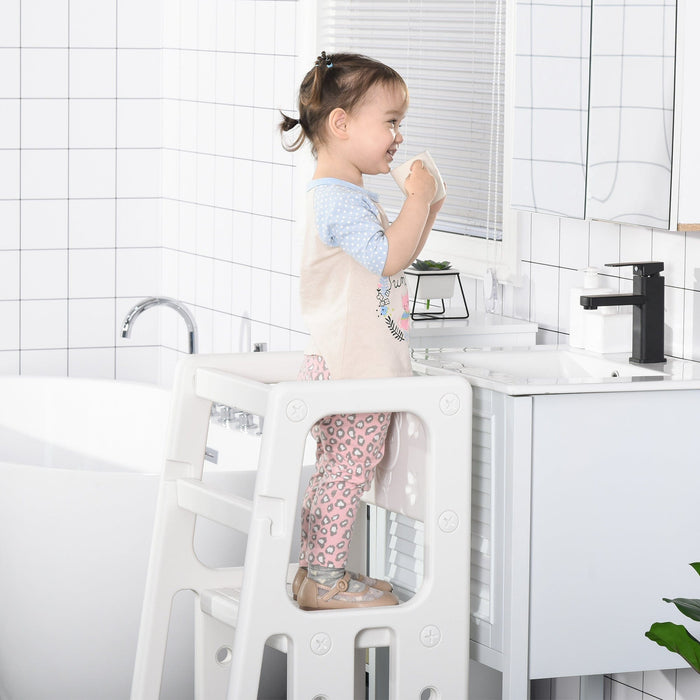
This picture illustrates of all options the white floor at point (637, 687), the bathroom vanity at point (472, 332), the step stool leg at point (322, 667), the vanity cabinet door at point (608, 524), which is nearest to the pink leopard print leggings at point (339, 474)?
the step stool leg at point (322, 667)

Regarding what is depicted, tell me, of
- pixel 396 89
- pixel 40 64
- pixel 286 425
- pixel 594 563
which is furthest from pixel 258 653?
pixel 40 64

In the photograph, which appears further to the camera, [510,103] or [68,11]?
[68,11]

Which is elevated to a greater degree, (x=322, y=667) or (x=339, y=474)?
(x=339, y=474)

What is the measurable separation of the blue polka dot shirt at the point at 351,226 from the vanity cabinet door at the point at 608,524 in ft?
1.15

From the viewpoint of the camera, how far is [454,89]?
333 cm

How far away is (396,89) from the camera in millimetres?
2330

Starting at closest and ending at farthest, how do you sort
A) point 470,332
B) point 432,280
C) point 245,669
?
point 245,669 → point 470,332 → point 432,280

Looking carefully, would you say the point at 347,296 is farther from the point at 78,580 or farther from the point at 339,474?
the point at 78,580

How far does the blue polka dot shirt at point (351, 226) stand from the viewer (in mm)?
2246

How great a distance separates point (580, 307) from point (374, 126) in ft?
2.01

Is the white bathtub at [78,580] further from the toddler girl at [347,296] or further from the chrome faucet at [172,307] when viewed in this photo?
the chrome faucet at [172,307]

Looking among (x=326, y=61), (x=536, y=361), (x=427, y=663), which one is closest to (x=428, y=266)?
(x=536, y=361)

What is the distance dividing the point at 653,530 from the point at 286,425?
640 mm

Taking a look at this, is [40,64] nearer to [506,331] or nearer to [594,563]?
[506,331]
